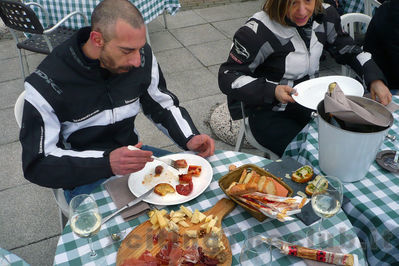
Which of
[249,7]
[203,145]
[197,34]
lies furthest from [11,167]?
[249,7]

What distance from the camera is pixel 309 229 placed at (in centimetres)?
146

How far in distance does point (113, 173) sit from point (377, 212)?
111cm

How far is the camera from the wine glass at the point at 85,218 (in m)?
1.38

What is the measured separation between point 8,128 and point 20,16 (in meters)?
1.13

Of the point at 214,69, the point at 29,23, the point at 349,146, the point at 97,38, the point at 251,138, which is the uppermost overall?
the point at 97,38

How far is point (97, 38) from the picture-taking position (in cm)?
177

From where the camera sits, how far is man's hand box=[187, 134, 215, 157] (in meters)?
1.85

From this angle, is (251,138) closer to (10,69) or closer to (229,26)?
(10,69)

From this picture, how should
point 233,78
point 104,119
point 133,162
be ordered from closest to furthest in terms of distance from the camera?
1. point 133,162
2. point 104,119
3. point 233,78

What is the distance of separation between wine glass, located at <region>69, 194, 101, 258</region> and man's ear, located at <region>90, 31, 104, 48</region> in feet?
2.37

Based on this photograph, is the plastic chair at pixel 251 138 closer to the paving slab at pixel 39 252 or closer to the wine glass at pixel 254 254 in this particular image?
the wine glass at pixel 254 254

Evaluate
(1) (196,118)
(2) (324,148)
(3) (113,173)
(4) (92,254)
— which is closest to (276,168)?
(2) (324,148)

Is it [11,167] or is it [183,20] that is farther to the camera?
[183,20]

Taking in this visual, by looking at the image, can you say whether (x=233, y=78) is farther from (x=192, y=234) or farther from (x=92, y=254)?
(x=92, y=254)
